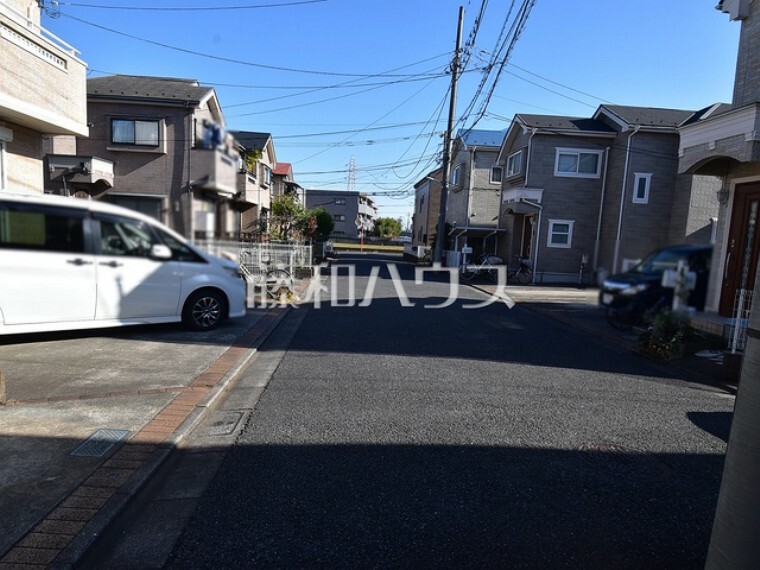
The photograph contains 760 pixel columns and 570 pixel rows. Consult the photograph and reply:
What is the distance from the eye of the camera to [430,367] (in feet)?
21.9

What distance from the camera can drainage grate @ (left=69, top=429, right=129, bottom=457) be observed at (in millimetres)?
3523

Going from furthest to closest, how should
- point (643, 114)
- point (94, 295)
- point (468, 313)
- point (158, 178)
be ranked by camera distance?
point (468, 313), point (643, 114), point (94, 295), point (158, 178)

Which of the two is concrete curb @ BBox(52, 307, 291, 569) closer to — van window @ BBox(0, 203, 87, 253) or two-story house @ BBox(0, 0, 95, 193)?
two-story house @ BBox(0, 0, 95, 193)

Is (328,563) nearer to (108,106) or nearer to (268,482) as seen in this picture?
(268,482)

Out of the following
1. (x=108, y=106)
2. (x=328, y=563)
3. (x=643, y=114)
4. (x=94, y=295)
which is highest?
(x=643, y=114)

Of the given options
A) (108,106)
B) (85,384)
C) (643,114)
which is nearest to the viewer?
(108,106)

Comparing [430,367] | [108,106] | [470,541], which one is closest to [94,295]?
[108,106]

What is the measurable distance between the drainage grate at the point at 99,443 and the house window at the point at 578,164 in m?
3.72

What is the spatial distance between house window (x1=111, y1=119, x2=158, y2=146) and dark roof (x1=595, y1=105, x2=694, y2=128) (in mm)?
1792

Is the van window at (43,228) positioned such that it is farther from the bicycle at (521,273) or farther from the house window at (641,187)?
the bicycle at (521,273)

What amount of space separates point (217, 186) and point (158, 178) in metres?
0.47

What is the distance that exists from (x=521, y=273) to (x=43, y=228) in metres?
1.97

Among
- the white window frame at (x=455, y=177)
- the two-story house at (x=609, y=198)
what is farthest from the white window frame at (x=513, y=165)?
the two-story house at (x=609, y=198)

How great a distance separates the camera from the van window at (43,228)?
74 cm
